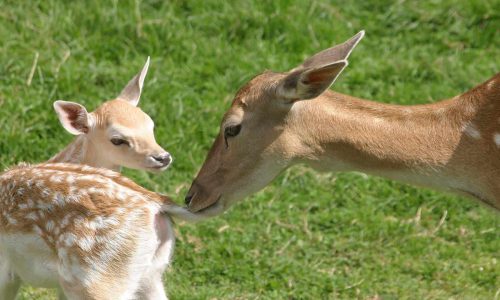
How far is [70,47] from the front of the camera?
9547 mm

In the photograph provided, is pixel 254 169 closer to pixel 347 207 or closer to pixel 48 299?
pixel 48 299

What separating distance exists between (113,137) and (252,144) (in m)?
0.82

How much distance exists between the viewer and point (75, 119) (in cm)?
709

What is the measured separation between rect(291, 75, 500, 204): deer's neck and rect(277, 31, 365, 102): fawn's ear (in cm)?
15

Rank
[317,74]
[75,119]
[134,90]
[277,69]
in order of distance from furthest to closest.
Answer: [277,69]
[134,90]
[75,119]
[317,74]

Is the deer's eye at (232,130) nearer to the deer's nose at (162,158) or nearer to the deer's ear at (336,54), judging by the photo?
the deer's nose at (162,158)

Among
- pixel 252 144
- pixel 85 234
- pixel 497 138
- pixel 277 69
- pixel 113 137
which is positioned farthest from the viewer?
pixel 277 69

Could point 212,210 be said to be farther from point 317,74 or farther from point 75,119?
point 75,119

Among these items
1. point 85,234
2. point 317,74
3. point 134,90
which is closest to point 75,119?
point 134,90

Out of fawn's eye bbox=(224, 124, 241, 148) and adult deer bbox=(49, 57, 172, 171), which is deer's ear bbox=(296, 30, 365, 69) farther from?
adult deer bbox=(49, 57, 172, 171)

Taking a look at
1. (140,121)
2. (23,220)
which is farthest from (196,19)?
(23,220)

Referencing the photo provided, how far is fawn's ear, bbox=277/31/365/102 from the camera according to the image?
6.16 meters

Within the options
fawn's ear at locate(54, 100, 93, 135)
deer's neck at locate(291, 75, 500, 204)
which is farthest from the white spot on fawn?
fawn's ear at locate(54, 100, 93, 135)

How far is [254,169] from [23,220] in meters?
1.27
